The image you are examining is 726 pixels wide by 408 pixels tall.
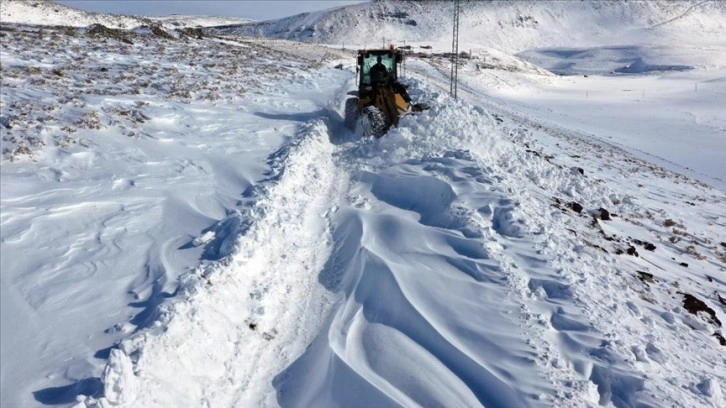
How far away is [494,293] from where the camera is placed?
6.61 m

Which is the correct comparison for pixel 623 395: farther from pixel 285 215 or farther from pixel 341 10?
pixel 341 10

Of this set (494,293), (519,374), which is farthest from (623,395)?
(494,293)

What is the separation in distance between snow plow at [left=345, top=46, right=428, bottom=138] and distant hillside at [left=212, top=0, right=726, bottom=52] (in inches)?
3320

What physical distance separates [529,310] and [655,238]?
5.92m

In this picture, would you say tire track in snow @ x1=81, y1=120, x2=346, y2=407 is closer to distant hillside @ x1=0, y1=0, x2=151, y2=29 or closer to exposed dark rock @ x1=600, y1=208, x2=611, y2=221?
exposed dark rock @ x1=600, y1=208, x2=611, y2=221

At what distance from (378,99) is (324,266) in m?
8.31

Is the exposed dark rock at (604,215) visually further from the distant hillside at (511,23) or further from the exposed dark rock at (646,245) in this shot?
the distant hillside at (511,23)

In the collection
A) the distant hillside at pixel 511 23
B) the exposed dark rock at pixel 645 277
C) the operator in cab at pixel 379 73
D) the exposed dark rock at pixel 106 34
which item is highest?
the distant hillside at pixel 511 23

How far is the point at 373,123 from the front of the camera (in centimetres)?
1380

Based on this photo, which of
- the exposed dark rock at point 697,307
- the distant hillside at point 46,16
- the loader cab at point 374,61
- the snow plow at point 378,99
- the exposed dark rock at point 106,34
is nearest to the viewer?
the exposed dark rock at point 697,307

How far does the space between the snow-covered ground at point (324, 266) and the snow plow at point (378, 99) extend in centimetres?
64

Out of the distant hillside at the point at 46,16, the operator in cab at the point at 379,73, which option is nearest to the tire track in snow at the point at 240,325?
the operator in cab at the point at 379,73

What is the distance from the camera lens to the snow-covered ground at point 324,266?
5.12 m

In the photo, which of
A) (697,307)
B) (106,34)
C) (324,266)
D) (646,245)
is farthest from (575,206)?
(106,34)
